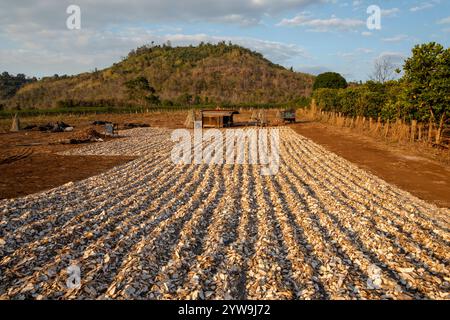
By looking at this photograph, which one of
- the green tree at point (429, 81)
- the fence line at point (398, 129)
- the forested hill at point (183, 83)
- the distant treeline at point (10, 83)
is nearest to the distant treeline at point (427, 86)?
the green tree at point (429, 81)

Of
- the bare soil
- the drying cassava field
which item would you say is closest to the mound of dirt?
the bare soil

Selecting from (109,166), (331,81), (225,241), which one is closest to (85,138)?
(109,166)

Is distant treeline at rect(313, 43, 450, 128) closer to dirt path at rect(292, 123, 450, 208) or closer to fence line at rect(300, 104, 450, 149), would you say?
fence line at rect(300, 104, 450, 149)

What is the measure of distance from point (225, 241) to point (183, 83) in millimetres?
91722

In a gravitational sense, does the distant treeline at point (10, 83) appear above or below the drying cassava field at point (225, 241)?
above

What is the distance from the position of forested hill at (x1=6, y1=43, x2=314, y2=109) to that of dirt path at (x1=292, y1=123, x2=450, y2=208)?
184 feet

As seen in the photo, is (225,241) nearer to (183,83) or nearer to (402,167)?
(402,167)

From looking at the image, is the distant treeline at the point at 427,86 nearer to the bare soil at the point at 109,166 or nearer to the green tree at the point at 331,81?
the bare soil at the point at 109,166

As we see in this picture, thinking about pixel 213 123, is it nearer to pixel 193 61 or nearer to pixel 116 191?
pixel 116 191

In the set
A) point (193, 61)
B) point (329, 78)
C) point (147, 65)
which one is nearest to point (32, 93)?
point (147, 65)

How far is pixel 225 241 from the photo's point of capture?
7.62 meters

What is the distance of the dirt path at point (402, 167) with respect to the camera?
1213 centimetres

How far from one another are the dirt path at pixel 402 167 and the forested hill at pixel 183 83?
56068mm

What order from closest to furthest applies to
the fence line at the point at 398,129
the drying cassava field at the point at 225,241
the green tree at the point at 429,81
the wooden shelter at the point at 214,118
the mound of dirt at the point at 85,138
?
1. the drying cassava field at the point at 225,241
2. the green tree at the point at 429,81
3. the fence line at the point at 398,129
4. the mound of dirt at the point at 85,138
5. the wooden shelter at the point at 214,118
